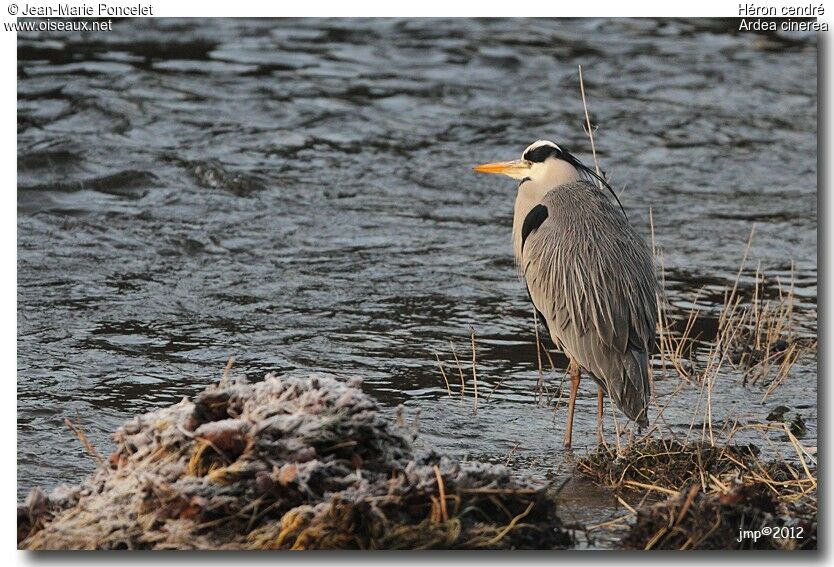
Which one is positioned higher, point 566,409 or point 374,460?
point 374,460

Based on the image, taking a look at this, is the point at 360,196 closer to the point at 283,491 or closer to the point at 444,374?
the point at 444,374

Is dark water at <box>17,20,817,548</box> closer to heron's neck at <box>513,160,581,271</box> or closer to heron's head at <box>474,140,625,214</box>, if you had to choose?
heron's neck at <box>513,160,581,271</box>

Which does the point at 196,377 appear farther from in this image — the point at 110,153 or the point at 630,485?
the point at 110,153

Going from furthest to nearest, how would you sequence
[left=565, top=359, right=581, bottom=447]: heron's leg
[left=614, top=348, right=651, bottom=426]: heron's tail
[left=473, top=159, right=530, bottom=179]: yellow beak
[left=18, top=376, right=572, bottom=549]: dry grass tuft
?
[left=473, top=159, right=530, bottom=179]: yellow beak, [left=565, top=359, right=581, bottom=447]: heron's leg, [left=614, top=348, right=651, bottom=426]: heron's tail, [left=18, top=376, right=572, bottom=549]: dry grass tuft

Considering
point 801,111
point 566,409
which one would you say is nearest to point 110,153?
point 566,409

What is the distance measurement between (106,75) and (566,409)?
6762 mm

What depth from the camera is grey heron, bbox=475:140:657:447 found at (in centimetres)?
526

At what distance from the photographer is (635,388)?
5.11 m

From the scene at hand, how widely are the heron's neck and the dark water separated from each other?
800mm

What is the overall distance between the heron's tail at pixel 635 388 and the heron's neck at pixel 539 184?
81 centimetres

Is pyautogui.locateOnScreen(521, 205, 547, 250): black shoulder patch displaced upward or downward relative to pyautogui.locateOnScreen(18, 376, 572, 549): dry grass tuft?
upward

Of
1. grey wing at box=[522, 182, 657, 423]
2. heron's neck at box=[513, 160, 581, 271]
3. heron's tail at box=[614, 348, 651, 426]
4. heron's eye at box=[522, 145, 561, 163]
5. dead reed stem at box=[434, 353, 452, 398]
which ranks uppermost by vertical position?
heron's eye at box=[522, 145, 561, 163]

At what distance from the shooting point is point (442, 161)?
10.1 m

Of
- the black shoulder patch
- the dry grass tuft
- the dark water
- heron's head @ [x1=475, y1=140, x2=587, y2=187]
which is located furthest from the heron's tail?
the dry grass tuft
